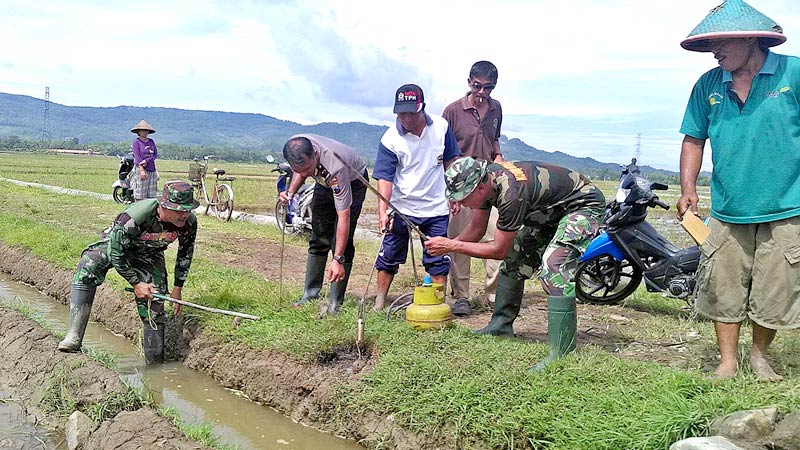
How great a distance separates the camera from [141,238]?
573cm

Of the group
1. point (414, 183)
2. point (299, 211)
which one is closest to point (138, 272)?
point (414, 183)

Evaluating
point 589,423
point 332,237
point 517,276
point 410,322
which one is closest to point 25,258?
point 332,237

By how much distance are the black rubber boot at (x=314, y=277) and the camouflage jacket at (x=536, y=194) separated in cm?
225

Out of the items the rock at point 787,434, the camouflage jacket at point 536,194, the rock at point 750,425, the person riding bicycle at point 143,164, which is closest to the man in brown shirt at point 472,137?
the camouflage jacket at point 536,194

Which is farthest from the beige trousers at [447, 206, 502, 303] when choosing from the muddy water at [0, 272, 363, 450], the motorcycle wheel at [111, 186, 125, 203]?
the motorcycle wheel at [111, 186, 125, 203]

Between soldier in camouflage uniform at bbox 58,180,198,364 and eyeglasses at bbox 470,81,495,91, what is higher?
eyeglasses at bbox 470,81,495,91

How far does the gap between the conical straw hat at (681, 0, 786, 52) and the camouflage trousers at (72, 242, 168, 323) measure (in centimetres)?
447

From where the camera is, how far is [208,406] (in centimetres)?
538

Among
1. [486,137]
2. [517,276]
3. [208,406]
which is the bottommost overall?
[208,406]

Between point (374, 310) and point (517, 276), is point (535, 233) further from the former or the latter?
point (374, 310)

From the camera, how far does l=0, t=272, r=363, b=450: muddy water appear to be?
4723 mm

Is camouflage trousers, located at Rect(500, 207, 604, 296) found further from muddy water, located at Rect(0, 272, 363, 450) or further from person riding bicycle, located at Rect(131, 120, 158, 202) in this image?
person riding bicycle, located at Rect(131, 120, 158, 202)

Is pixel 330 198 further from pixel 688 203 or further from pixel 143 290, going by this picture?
pixel 688 203

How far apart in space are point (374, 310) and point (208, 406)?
1.60m
